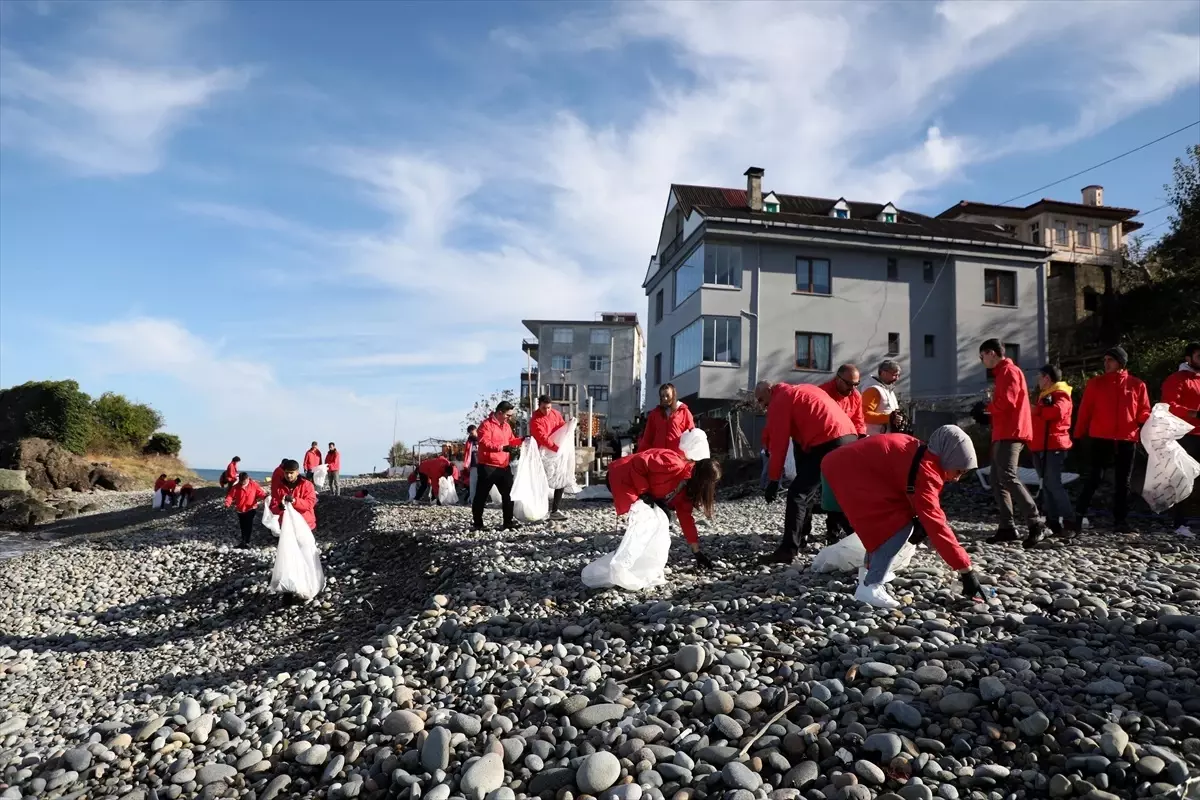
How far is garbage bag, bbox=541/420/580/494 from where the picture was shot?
1180 centimetres

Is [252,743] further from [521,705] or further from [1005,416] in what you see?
[1005,416]

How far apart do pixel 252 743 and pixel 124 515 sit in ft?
80.7

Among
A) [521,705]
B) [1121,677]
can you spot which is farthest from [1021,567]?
[521,705]

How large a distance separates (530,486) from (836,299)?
19034 mm

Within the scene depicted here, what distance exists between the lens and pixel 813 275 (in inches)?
1077

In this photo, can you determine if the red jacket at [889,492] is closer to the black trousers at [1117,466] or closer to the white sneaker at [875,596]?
the white sneaker at [875,596]

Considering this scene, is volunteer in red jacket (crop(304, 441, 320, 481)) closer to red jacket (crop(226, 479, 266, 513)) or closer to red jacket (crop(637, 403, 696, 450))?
red jacket (crop(226, 479, 266, 513))

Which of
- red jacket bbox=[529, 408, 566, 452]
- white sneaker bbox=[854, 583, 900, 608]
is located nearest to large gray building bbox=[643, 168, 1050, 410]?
red jacket bbox=[529, 408, 566, 452]

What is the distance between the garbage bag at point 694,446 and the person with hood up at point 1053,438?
3525 mm

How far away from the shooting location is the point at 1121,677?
3.89m

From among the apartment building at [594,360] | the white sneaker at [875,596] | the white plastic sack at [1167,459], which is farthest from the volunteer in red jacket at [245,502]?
the apartment building at [594,360]

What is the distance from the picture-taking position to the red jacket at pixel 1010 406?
7469mm

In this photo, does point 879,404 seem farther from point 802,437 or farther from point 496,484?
point 496,484

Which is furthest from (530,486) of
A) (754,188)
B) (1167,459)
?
(754,188)
